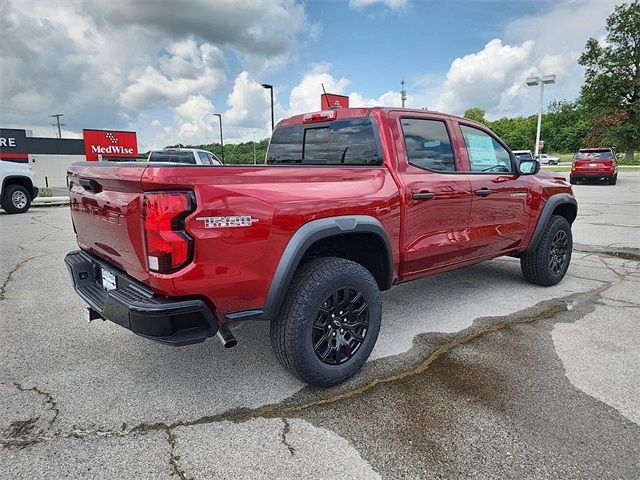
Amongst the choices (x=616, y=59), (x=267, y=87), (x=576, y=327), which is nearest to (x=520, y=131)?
(x=616, y=59)

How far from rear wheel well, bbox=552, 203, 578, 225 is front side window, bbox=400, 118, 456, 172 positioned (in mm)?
2085

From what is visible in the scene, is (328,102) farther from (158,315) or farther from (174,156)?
(174,156)

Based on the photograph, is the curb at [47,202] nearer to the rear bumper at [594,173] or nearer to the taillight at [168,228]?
the taillight at [168,228]

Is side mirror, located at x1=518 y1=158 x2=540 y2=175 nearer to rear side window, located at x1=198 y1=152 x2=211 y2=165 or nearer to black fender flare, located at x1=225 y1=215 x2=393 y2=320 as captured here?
black fender flare, located at x1=225 y1=215 x2=393 y2=320

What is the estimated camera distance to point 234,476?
78.6 inches

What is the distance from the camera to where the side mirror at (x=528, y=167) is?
170 inches

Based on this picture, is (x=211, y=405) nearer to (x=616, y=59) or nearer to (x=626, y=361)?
(x=626, y=361)

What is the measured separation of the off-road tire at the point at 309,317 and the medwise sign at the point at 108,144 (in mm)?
34376

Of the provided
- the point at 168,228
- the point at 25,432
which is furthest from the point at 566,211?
the point at 25,432

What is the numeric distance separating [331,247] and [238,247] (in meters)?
0.93

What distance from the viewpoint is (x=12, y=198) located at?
37.1 ft

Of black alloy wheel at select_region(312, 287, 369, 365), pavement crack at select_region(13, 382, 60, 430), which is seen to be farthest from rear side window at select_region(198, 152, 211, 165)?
black alloy wheel at select_region(312, 287, 369, 365)

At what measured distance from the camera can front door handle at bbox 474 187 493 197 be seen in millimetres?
3799

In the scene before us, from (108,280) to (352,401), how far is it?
170cm
